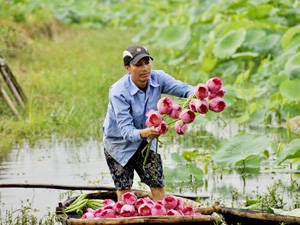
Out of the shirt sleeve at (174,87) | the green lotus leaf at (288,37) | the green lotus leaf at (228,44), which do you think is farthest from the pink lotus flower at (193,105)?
the green lotus leaf at (228,44)

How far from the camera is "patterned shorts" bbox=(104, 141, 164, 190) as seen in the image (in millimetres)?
5352

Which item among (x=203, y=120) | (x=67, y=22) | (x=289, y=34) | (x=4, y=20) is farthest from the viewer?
(x=67, y=22)

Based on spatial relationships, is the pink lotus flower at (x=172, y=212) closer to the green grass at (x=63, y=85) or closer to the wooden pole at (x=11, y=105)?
the green grass at (x=63, y=85)

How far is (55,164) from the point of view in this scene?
7.98m

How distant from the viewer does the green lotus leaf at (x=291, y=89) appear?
840 cm

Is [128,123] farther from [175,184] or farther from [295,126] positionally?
[295,126]

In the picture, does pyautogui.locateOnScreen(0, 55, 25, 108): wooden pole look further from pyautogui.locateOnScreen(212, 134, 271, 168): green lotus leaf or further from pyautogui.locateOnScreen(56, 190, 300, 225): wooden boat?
pyautogui.locateOnScreen(56, 190, 300, 225): wooden boat

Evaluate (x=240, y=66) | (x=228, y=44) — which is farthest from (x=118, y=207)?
(x=240, y=66)

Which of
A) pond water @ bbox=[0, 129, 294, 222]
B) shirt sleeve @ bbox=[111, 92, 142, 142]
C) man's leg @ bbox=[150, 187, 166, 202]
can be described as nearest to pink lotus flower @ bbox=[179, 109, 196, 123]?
shirt sleeve @ bbox=[111, 92, 142, 142]

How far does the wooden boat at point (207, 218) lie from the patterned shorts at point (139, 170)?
0.20m

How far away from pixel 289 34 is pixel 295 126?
1.97 metres

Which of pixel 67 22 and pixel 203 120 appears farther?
pixel 67 22

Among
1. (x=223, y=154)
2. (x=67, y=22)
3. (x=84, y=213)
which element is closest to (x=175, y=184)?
(x=223, y=154)

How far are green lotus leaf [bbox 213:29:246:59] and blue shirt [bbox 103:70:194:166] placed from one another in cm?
631
